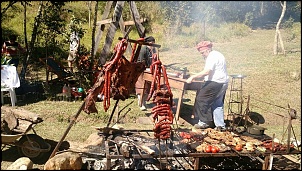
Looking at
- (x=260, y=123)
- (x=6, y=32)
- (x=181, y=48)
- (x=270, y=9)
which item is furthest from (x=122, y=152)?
(x=270, y=9)

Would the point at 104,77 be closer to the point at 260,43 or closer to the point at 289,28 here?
the point at 260,43

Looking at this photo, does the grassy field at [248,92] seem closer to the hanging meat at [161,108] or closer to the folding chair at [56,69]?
the folding chair at [56,69]

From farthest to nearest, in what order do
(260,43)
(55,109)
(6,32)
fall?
(260,43)
(6,32)
(55,109)

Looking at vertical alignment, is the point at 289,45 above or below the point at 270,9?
below

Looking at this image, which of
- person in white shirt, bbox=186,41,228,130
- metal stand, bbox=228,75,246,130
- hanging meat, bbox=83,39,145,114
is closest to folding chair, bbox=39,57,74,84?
person in white shirt, bbox=186,41,228,130

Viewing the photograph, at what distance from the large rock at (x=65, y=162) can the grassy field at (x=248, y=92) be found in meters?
1.73

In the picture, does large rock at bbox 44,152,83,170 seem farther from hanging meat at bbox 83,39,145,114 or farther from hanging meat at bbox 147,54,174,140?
hanging meat at bbox 147,54,174,140

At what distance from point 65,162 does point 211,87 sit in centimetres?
377

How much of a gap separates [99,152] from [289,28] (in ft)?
66.6

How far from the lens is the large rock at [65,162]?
505cm

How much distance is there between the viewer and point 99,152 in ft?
19.3

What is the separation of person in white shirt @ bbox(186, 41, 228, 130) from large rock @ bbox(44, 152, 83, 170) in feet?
10.2

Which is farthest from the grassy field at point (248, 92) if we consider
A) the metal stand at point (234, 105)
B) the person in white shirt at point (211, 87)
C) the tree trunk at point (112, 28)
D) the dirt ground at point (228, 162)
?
the tree trunk at point (112, 28)

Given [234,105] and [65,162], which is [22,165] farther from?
[234,105]
